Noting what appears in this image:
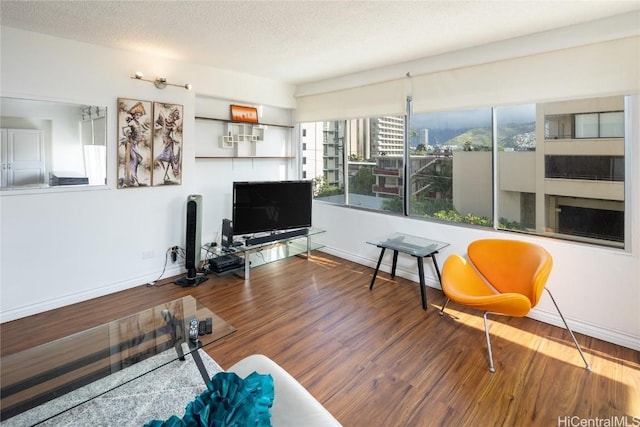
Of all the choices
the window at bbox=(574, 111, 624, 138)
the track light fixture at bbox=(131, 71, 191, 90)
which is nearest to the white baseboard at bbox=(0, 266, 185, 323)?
the track light fixture at bbox=(131, 71, 191, 90)

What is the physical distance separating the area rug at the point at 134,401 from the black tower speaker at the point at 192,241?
1595 mm

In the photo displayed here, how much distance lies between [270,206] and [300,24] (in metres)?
2.05

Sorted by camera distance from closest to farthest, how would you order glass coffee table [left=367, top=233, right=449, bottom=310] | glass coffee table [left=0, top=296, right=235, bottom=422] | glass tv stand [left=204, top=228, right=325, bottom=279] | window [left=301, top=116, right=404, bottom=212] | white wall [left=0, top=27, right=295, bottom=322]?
glass coffee table [left=0, top=296, right=235, bottom=422]
white wall [left=0, top=27, right=295, bottom=322]
glass coffee table [left=367, top=233, right=449, bottom=310]
glass tv stand [left=204, top=228, right=325, bottom=279]
window [left=301, top=116, right=404, bottom=212]

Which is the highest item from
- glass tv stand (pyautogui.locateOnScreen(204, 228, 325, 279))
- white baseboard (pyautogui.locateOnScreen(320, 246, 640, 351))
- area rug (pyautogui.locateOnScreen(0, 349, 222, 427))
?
glass tv stand (pyautogui.locateOnScreen(204, 228, 325, 279))

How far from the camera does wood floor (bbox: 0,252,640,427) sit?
1.97 meters

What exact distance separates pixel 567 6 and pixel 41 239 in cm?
478

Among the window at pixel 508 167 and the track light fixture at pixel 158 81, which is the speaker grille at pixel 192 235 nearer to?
the track light fixture at pixel 158 81

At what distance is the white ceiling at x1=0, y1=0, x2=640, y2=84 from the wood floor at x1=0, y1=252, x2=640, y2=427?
2.54m

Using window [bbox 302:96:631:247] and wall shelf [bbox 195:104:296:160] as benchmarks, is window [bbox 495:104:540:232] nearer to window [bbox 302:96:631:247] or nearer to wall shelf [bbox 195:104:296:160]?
window [bbox 302:96:631:247]

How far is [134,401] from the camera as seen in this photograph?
6.66 feet

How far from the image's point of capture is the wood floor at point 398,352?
6.47ft

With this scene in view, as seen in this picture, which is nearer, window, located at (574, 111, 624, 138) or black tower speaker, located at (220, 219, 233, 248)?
window, located at (574, 111, 624, 138)

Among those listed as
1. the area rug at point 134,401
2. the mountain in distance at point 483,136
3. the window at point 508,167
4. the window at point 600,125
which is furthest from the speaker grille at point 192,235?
the window at point 600,125

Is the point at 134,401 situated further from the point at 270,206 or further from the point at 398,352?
the point at 270,206
